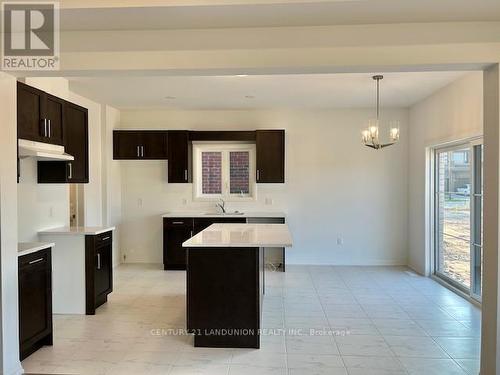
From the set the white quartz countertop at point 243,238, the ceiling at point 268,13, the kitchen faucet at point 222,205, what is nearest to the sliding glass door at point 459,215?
the white quartz countertop at point 243,238

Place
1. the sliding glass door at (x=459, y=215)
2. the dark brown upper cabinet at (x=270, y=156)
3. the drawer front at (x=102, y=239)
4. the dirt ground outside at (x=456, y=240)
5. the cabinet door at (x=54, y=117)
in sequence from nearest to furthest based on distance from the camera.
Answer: the cabinet door at (x=54, y=117), the drawer front at (x=102, y=239), the sliding glass door at (x=459, y=215), the dirt ground outside at (x=456, y=240), the dark brown upper cabinet at (x=270, y=156)

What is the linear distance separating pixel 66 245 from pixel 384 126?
17.3 ft

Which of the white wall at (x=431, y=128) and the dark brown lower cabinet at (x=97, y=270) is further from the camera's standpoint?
the white wall at (x=431, y=128)

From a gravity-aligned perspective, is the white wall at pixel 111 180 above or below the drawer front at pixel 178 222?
above

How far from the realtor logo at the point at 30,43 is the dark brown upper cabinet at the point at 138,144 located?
3.58 m

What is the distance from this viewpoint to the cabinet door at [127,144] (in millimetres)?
6227

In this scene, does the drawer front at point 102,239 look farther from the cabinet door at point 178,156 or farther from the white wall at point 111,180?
the cabinet door at point 178,156

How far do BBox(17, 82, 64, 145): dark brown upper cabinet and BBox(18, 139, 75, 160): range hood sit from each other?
0.05 meters

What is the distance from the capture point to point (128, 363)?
296 cm

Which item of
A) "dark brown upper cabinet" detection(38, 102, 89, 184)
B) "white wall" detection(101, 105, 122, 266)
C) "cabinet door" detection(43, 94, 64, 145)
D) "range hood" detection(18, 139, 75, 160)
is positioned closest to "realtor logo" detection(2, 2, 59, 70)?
"range hood" detection(18, 139, 75, 160)

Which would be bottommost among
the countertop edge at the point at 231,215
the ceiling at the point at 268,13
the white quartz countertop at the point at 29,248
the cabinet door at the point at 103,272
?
the cabinet door at the point at 103,272

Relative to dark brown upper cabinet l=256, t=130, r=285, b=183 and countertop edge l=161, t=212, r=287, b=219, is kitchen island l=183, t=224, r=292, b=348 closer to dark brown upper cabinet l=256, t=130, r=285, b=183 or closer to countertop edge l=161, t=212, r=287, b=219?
countertop edge l=161, t=212, r=287, b=219

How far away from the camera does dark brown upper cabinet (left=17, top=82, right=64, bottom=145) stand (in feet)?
10.1

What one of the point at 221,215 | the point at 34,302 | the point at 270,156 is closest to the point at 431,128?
the point at 270,156
